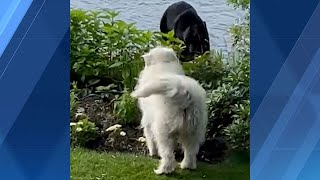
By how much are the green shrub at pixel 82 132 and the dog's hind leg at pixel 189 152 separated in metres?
0.38

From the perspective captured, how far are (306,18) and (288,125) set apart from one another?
1.47ft

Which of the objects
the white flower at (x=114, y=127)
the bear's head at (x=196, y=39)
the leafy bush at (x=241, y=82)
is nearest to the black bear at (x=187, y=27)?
the bear's head at (x=196, y=39)

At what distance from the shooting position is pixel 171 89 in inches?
115

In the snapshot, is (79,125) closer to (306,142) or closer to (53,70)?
(53,70)

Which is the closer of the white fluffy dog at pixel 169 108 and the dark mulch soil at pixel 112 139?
the white fluffy dog at pixel 169 108

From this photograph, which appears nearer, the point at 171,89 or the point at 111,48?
the point at 171,89

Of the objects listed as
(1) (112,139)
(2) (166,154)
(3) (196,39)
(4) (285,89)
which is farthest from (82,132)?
(4) (285,89)

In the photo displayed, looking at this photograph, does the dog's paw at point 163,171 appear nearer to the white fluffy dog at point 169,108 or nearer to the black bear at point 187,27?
Answer: the white fluffy dog at point 169,108

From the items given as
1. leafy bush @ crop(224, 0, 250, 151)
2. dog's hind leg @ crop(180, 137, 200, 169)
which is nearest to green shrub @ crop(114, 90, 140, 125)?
dog's hind leg @ crop(180, 137, 200, 169)

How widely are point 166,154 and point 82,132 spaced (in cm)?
35

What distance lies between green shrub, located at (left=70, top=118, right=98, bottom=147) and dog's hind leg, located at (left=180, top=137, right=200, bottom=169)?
38cm


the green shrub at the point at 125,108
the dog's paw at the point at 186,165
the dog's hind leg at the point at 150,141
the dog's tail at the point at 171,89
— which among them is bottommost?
the dog's paw at the point at 186,165

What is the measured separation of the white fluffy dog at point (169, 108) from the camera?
115 inches

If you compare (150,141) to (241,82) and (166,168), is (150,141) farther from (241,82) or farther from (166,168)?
(241,82)
